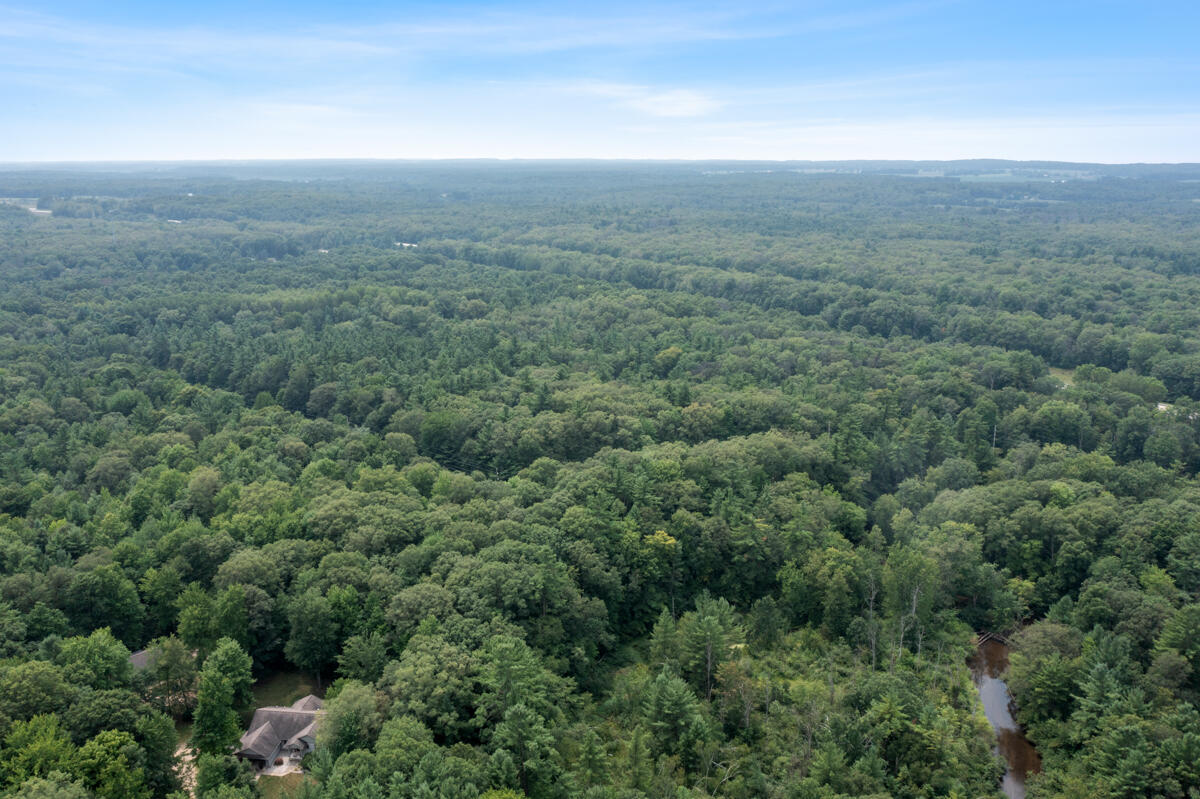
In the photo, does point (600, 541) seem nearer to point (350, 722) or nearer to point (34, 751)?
point (350, 722)

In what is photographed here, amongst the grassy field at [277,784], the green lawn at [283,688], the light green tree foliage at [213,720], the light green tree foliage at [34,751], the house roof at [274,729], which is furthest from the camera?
the green lawn at [283,688]

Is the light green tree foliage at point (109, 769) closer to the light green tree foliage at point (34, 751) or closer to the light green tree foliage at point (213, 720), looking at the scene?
the light green tree foliage at point (34, 751)

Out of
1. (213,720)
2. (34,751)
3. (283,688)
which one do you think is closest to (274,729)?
(213,720)

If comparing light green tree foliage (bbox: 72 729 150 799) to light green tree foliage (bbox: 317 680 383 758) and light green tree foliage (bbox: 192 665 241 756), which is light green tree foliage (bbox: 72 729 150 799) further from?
light green tree foliage (bbox: 317 680 383 758)

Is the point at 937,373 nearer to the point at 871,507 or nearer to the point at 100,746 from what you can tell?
the point at 871,507

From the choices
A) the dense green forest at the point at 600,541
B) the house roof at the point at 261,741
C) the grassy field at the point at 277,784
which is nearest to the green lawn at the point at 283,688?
the dense green forest at the point at 600,541

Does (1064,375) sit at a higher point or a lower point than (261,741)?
higher

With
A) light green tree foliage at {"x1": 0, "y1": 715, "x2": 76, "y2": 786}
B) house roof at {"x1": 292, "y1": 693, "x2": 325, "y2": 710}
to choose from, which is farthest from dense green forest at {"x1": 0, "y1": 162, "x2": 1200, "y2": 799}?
house roof at {"x1": 292, "y1": 693, "x2": 325, "y2": 710}

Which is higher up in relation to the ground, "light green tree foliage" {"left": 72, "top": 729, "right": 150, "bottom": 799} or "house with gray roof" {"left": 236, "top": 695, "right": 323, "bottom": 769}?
"light green tree foliage" {"left": 72, "top": 729, "right": 150, "bottom": 799}
